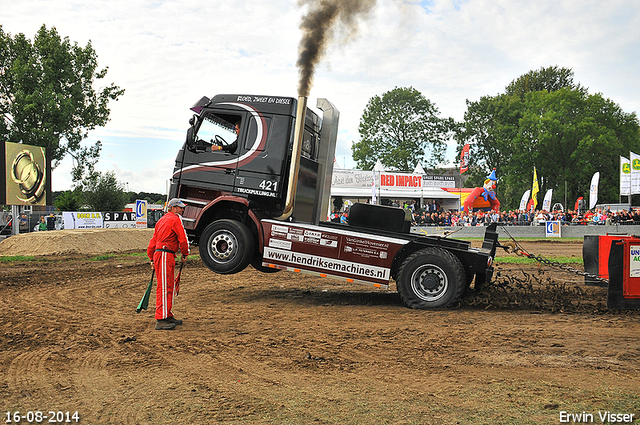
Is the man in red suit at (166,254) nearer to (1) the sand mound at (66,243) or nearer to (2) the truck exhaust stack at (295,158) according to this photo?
(2) the truck exhaust stack at (295,158)

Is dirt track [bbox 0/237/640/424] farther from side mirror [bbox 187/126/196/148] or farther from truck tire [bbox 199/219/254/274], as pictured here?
side mirror [bbox 187/126/196/148]

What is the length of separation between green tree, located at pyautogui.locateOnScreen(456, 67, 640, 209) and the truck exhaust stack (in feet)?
165

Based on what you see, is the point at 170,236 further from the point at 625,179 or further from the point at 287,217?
the point at 625,179

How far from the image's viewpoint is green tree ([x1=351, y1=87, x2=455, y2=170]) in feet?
198

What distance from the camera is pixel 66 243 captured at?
69.8 ft

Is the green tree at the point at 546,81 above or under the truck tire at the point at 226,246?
above

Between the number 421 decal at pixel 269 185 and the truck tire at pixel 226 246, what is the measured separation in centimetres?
74

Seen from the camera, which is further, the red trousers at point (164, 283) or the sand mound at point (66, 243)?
the sand mound at point (66, 243)

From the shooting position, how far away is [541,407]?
388 centimetres

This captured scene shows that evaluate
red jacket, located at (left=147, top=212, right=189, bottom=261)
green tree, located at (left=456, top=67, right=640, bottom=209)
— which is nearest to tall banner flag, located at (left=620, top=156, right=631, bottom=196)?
green tree, located at (left=456, top=67, right=640, bottom=209)

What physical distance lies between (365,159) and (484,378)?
56914mm

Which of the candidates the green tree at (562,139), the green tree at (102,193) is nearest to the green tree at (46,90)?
the green tree at (102,193)

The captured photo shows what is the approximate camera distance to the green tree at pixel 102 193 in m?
44.7

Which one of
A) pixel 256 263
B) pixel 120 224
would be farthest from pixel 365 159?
pixel 256 263
